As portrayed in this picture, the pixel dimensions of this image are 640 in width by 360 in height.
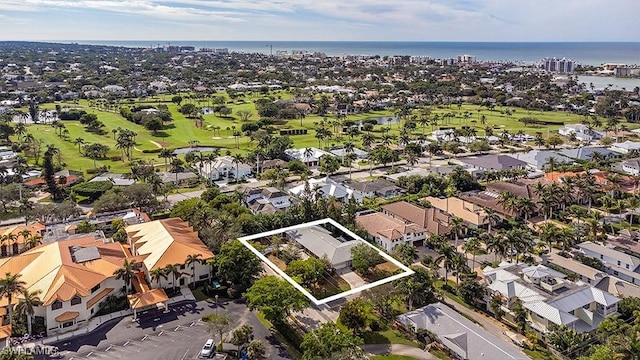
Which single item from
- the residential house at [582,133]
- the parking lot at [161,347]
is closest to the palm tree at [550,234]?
the parking lot at [161,347]

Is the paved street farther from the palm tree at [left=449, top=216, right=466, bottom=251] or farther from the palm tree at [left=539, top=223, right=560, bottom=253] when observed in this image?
the palm tree at [left=539, top=223, right=560, bottom=253]

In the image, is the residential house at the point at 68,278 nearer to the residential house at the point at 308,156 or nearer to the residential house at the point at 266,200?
the residential house at the point at 266,200

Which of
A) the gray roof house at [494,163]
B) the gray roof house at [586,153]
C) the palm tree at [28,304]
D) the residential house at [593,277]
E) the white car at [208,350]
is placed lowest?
the white car at [208,350]

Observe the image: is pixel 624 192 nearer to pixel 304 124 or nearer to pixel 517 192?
pixel 517 192

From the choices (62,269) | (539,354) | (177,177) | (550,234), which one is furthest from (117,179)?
(539,354)

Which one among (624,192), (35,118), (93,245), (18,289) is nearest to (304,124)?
(35,118)

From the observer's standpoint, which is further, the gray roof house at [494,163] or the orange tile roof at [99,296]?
the gray roof house at [494,163]
